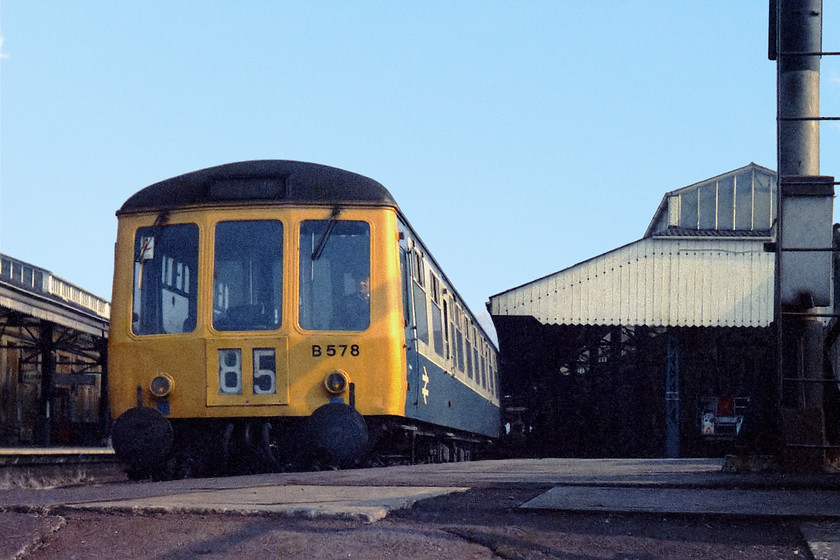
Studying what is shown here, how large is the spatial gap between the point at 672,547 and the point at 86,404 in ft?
107

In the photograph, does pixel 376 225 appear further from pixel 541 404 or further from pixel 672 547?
pixel 541 404

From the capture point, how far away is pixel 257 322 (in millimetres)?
8094

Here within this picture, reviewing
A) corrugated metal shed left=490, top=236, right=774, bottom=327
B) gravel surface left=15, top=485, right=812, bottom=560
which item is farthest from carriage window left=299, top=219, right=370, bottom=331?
corrugated metal shed left=490, top=236, right=774, bottom=327

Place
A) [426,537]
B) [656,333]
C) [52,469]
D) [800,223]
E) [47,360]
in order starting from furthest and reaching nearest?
1. [656,333]
2. [47,360]
3. [52,469]
4. [800,223]
5. [426,537]

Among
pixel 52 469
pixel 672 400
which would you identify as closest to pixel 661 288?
pixel 672 400

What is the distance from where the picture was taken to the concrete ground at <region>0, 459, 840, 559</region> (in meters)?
2.97

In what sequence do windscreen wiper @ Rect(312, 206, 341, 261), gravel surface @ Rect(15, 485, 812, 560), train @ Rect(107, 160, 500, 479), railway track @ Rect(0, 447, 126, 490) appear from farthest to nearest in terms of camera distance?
railway track @ Rect(0, 447, 126, 490) → windscreen wiper @ Rect(312, 206, 341, 261) → train @ Rect(107, 160, 500, 479) → gravel surface @ Rect(15, 485, 812, 560)

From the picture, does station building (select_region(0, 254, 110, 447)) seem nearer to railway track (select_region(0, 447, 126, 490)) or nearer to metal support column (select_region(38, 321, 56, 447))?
metal support column (select_region(38, 321, 56, 447))

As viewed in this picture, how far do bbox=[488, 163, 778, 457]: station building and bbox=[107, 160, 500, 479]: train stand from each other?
1205cm

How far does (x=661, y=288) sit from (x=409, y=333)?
1398cm

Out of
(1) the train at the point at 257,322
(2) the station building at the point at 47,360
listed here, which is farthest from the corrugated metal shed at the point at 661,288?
(1) the train at the point at 257,322

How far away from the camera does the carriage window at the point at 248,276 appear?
8102mm

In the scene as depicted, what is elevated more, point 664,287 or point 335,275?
point 664,287

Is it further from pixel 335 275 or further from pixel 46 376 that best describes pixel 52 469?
pixel 46 376
